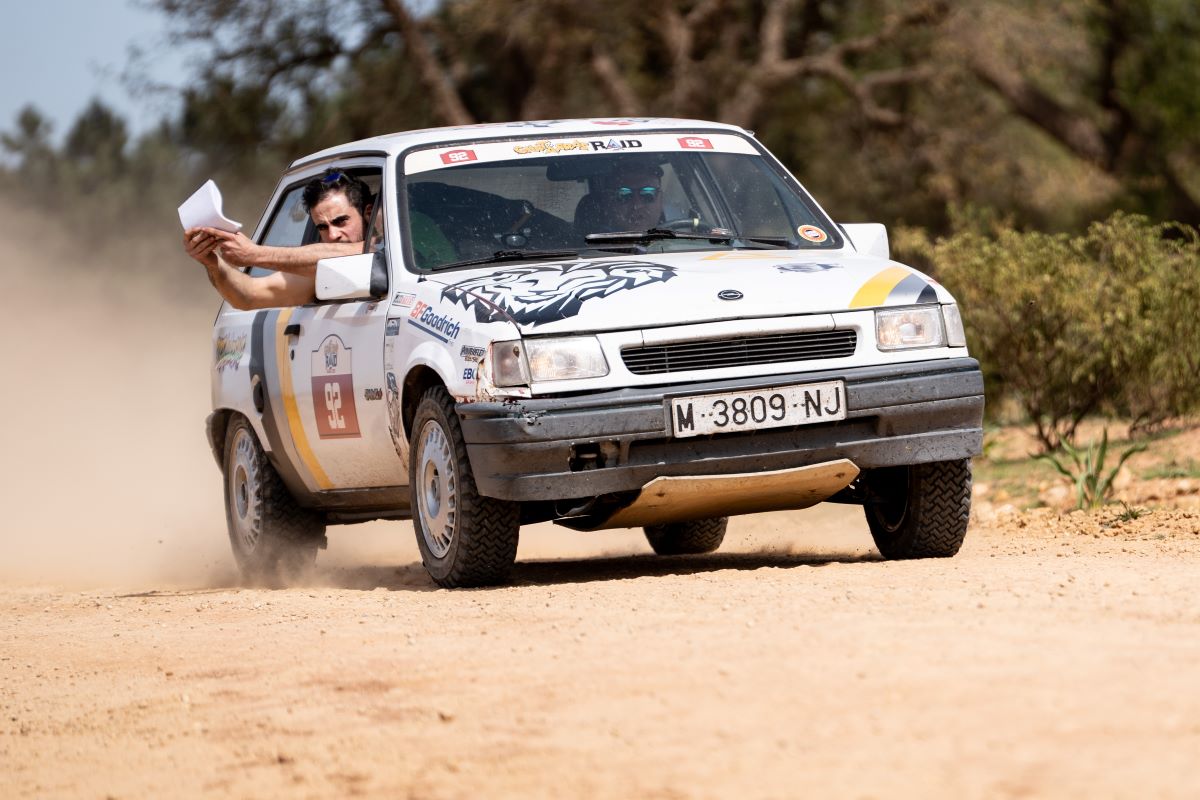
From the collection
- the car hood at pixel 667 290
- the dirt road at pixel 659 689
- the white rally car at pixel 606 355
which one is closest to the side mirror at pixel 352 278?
the white rally car at pixel 606 355

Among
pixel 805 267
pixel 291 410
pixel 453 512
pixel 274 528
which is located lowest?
pixel 274 528

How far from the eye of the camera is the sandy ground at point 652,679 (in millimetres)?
4062

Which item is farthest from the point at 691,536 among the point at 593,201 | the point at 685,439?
the point at 685,439

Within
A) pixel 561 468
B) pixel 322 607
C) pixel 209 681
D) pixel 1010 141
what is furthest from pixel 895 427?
pixel 1010 141

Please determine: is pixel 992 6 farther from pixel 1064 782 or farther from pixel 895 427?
pixel 1064 782

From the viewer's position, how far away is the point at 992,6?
91.4 ft

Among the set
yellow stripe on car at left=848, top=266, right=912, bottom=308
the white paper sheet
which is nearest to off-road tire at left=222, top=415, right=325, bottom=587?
the white paper sheet

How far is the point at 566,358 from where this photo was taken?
673cm

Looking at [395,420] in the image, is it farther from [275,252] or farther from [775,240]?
[775,240]

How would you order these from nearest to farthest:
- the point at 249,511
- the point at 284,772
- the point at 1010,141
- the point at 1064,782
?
the point at 1064,782
the point at 284,772
the point at 249,511
the point at 1010,141

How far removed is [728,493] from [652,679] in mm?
2108

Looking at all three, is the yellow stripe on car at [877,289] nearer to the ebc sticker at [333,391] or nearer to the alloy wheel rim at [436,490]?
the alloy wheel rim at [436,490]

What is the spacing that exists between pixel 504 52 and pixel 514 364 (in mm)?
22693

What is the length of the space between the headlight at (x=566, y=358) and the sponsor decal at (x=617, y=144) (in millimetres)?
1705
